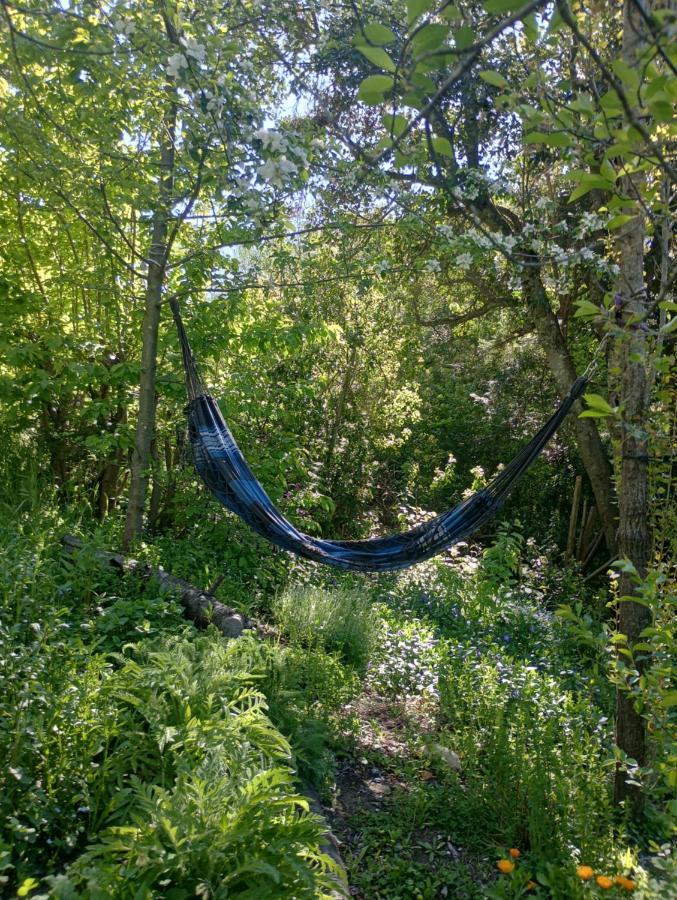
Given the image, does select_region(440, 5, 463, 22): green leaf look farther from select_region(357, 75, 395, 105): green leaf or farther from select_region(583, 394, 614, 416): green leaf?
select_region(583, 394, 614, 416): green leaf

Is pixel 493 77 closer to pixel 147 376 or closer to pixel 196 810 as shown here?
pixel 196 810

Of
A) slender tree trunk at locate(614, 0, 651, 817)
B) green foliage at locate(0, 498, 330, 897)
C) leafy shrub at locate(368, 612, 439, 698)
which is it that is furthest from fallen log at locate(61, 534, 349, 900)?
slender tree trunk at locate(614, 0, 651, 817)

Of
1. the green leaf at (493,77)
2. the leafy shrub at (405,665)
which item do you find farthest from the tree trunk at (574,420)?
the green leaf at (493,77)

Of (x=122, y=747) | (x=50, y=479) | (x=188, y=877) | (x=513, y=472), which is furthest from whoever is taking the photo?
(x=50, y=479)

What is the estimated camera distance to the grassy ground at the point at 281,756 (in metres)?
1.24

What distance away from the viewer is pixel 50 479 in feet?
12.7

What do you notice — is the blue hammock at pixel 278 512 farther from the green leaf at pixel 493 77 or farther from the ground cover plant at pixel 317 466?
the green leaf at pixel 493 77

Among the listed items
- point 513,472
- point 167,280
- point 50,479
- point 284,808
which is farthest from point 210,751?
point 50,479

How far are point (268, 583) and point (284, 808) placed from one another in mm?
2212

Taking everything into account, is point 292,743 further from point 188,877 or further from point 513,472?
point 513,472

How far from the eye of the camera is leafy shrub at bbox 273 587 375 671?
269cm

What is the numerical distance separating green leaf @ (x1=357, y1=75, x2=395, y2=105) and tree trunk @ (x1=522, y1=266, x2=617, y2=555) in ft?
12.3

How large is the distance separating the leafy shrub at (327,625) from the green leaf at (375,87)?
2.12 meters

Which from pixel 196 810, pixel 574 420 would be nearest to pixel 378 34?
pixel 196 810
